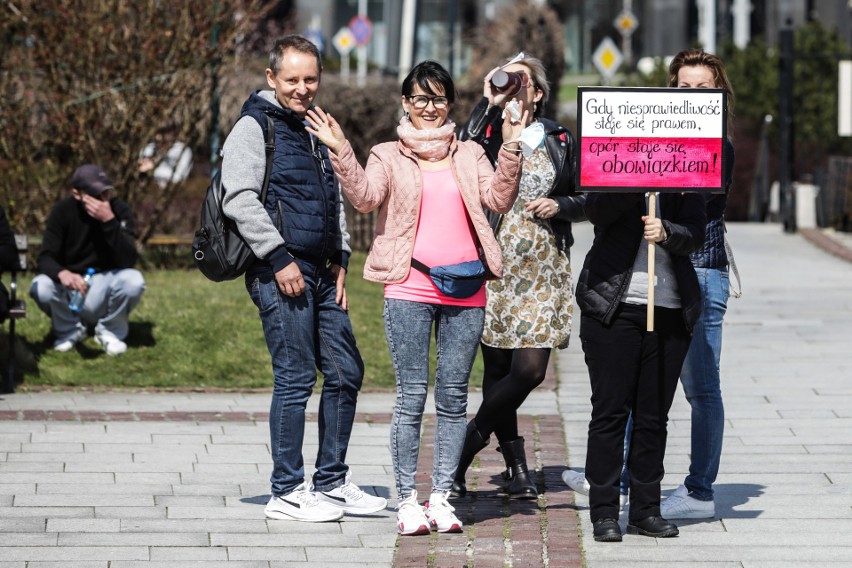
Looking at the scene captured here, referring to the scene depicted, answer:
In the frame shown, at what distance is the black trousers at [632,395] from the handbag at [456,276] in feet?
1.49

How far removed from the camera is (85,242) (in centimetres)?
1004

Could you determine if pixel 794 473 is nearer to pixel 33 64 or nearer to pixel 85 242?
pixel 85 242

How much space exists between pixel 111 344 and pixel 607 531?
483 centimetres

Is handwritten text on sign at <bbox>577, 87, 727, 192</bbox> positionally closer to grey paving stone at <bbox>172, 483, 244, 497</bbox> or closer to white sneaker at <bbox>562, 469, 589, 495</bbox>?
white sneaker at <bbox>562, 469, 589, 495</bbox>

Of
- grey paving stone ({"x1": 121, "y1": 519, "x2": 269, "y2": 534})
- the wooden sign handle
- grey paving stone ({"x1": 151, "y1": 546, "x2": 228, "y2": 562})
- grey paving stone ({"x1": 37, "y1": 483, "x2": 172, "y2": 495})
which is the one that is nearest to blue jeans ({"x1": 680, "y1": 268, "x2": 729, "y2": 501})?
the wooden sign handle

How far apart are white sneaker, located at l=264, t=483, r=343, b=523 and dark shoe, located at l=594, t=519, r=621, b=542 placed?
106cm

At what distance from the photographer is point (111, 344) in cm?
995

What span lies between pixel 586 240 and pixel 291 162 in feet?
45.8

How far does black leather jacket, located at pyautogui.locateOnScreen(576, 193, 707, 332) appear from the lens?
5.91m

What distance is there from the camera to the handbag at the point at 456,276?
236 inches

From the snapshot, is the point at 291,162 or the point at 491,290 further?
the point at 491,290

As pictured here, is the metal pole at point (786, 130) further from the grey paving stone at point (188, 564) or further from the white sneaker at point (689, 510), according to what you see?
the grey paving stone at point (188, 564)

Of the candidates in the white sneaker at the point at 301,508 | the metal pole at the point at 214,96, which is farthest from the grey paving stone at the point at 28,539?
the metal pole at the point at 214,96

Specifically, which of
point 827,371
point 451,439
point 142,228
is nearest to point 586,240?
point 142,228
